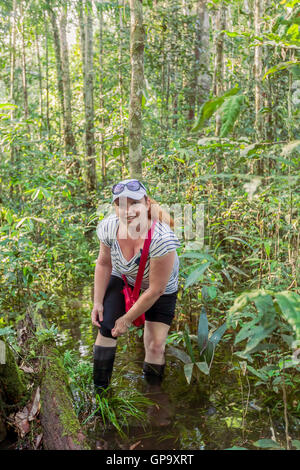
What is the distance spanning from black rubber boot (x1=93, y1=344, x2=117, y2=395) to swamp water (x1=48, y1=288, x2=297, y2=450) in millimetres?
270

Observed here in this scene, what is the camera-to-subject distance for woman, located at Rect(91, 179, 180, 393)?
2.79 metres

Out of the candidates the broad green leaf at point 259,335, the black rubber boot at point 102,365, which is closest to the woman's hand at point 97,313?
the black rubber boot at point 102,365

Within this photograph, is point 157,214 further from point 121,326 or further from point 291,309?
point 291,309

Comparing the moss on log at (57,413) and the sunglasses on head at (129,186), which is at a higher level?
the sunglasses on head at (129,186)

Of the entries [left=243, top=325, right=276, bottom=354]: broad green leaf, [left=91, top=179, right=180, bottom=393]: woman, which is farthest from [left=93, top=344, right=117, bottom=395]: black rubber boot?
[left=243, top=325, right=276, bottom=354]: broad green leaf

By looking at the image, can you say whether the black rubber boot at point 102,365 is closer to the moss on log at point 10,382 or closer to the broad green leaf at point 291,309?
the moss on log at point 10,382

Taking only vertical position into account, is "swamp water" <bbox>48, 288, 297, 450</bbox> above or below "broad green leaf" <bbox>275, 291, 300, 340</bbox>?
below

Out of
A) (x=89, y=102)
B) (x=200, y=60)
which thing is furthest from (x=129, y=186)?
(x=89, y=102)

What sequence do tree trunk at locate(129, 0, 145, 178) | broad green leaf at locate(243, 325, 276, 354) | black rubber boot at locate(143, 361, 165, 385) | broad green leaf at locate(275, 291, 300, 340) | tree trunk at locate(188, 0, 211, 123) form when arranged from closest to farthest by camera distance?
broad green leaf at locate(275, 291, 300, 340)
broad green leaf at locate(243, 325, 276, 354)
black rubber boot at locate(143, 361, 165, 385)
tree trunk at locate(129, 0, 145, 178)
tree trunk at locate(188, 0, 211, 123)

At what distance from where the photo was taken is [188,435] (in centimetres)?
281

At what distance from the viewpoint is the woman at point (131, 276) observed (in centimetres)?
279

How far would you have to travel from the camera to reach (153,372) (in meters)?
3.36

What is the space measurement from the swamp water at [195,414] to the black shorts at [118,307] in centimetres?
65

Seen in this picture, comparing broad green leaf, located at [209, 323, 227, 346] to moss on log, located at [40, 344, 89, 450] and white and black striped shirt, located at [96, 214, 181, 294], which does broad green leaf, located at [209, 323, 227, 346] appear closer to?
white and black striped shirt, located at [96, 214, 181, 294]
